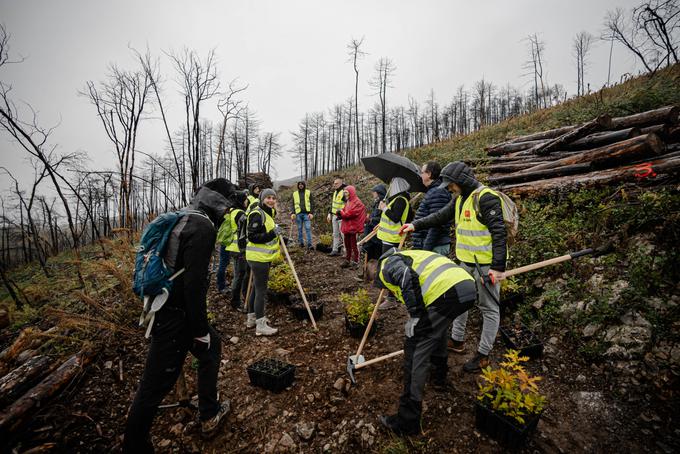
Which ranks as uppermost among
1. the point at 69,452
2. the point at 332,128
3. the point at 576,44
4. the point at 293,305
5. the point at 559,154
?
the point at 576,44

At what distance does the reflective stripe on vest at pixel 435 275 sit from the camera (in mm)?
2494

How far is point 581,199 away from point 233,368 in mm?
7072

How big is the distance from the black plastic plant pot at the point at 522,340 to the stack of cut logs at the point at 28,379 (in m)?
5.92

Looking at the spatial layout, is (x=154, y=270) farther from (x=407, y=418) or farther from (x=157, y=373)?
(x=407, y=418)

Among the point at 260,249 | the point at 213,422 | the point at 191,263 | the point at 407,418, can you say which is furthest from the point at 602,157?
the point at 213,422

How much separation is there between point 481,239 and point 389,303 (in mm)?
2732

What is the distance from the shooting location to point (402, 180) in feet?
16.4

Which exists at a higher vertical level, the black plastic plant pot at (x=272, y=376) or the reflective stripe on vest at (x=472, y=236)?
the reflective stripe on vest at (x=472, y=236)

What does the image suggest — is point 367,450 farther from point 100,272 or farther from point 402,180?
point 100,272

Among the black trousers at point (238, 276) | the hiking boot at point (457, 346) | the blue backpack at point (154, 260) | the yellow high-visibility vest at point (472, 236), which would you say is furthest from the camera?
the black trousers at point (238, 276)

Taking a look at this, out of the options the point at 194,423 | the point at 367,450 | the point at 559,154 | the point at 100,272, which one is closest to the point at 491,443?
the point at 367,450

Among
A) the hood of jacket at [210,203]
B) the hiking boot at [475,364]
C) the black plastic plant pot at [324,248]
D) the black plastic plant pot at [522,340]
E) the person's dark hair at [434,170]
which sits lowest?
the hiking boot at [475,364]

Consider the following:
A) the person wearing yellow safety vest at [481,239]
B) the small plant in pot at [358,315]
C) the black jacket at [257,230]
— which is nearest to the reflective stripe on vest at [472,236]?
the person wearing yellow safety vest at [481,239]

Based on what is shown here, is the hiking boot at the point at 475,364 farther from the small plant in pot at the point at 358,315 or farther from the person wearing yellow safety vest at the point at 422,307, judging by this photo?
the small plant in pot at the point at 358,315
